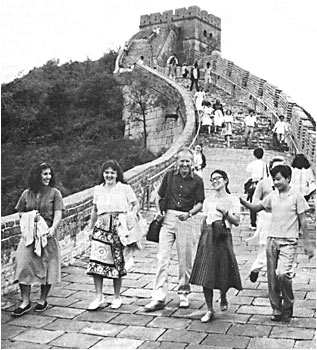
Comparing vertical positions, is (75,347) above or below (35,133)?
below

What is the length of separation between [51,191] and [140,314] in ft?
4.76

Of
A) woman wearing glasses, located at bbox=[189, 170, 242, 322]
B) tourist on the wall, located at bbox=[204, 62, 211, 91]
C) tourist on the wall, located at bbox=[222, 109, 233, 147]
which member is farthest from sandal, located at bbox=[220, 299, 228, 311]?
tourist on the wall, located at bbox=[204, 62, 211, 91]

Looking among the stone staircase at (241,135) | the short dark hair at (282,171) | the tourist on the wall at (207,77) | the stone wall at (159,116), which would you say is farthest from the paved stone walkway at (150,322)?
the tourist on the wall at (207,77)

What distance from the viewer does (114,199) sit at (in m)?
6.14

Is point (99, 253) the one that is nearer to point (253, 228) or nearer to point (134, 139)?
point (253, 228)

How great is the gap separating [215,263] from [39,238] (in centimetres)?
166

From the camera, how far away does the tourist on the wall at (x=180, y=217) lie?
241 inches

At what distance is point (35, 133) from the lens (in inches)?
1014

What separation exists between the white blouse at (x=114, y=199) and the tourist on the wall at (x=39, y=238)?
39 centimetres

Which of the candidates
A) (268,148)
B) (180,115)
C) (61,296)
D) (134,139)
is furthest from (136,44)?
(61,296)

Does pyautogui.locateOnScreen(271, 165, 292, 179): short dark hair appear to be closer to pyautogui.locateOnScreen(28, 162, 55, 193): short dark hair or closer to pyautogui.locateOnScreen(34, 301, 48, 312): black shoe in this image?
pyautogui.locateOnScreen(28, 162, 55, 193): short dark hair

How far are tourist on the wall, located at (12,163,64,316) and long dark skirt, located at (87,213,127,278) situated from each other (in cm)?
36

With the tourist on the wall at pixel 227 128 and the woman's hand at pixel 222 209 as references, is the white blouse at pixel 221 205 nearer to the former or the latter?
the woman's hand at pixel 222 209

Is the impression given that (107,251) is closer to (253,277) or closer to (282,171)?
(253,277)
